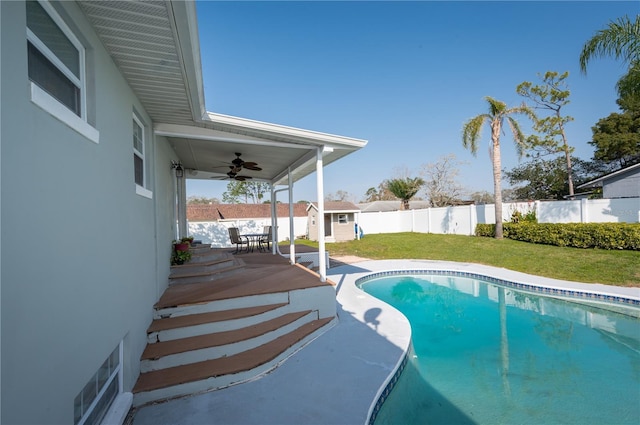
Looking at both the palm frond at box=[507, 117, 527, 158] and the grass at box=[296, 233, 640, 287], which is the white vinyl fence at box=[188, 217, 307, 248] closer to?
the grass at box=[296, 233, 640, 287]

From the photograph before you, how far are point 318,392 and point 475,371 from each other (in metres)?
2.69

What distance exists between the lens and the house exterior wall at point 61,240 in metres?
1.49

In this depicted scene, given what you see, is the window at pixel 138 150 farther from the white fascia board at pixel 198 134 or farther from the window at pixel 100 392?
the window at pixel 100 392

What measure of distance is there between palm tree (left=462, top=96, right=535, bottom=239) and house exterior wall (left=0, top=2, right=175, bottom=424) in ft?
56.0

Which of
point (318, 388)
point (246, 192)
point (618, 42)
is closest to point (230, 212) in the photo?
point (246, 192)

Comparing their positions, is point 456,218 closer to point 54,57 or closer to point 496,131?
point 496,131

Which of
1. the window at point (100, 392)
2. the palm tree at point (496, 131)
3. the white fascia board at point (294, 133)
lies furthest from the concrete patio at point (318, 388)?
the palm tree at point (496, 131)

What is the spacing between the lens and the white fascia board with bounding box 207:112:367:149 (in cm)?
513

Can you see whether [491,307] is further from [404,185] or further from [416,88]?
[404,185]

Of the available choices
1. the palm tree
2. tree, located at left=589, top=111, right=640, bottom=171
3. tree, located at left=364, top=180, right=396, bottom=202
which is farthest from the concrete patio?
tree, located at left=364, top=180, right=396, bottom=202

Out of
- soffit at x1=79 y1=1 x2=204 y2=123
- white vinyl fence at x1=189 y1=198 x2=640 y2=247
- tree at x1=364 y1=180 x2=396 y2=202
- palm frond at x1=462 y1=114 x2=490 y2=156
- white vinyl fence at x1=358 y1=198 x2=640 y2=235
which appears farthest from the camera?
tree at x1=364 y1=180 x2=396 y2=202

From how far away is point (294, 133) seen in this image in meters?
5.88

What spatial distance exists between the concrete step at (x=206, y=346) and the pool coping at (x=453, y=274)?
6.41 ft

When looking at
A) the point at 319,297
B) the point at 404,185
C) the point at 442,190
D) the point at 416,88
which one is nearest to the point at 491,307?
the point at 319,297
